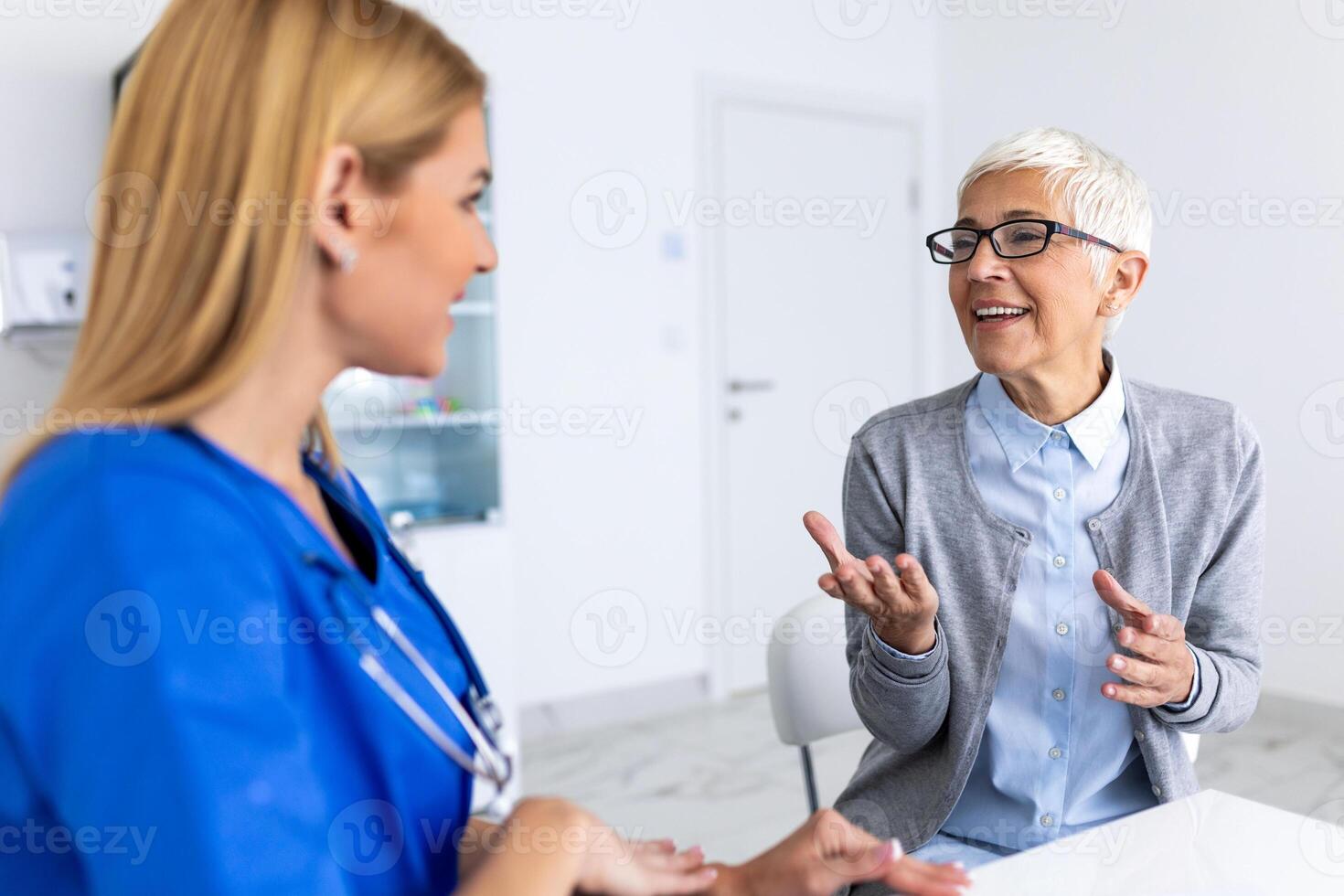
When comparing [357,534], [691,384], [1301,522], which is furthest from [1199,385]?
[357,534]

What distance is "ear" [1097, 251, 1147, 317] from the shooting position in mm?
1436

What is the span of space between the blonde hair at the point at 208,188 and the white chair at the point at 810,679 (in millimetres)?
992

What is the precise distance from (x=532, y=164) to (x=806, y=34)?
4.43 feet

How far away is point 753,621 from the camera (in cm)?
411

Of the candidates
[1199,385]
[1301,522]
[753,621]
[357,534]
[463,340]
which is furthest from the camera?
[753,621]

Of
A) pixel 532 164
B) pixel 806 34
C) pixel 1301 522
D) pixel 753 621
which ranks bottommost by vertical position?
pixel 753 621

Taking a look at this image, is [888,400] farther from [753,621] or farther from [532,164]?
[532,164]

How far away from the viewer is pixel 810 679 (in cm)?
153

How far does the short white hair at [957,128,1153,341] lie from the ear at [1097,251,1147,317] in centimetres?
2
